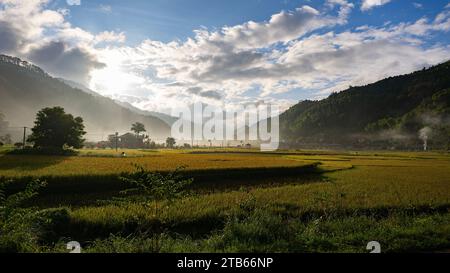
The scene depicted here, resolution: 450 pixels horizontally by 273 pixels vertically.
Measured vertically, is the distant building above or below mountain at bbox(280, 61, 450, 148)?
below

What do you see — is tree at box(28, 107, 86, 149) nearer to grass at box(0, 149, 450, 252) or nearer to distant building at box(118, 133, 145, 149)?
grass at box(0, 149, 450, 252)

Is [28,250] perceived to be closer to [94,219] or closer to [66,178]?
[94,219]

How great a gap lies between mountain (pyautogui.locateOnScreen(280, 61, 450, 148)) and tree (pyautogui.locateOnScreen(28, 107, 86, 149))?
12265cm

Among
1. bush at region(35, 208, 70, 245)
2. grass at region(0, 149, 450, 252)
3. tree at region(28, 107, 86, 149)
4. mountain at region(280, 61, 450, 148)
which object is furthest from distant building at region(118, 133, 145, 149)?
bush at region(35, 208, 70, 245)

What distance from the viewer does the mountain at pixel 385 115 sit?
434 ft

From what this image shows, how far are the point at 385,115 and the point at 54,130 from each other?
15268 cm

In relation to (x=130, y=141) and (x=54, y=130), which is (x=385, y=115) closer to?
(x=130, y=141)

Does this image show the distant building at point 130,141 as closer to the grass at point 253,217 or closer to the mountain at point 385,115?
the mountain at point 385,115

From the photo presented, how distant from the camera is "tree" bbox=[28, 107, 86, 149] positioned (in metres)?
44.2

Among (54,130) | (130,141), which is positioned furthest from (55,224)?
(130,141)

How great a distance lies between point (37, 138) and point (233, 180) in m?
32.4
